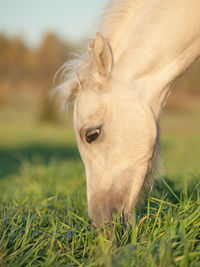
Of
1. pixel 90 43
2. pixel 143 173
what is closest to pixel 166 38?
pixel 90 43

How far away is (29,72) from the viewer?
139 ft

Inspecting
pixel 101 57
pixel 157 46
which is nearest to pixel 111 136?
pixel 101 57

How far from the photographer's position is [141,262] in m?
1.52

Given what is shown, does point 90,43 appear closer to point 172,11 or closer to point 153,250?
point 172,11

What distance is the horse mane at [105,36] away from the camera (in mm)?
2328

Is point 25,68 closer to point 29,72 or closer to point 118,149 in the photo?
point 29,72

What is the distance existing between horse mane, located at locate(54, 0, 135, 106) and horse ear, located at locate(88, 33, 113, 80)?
0.32 ft

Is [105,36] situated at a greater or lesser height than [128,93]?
greater

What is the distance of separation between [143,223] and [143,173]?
0.32m

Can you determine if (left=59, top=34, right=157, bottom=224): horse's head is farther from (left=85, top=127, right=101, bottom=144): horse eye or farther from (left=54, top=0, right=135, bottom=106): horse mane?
(left=54, top=0, right=135, bottom=106): horse mane

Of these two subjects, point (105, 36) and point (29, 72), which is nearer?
point (105, 36)

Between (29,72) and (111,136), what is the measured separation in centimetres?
4191

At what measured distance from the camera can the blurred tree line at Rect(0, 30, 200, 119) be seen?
3247cm

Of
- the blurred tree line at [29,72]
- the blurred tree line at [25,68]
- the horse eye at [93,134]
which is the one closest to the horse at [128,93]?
the horse eye at [93,134]
